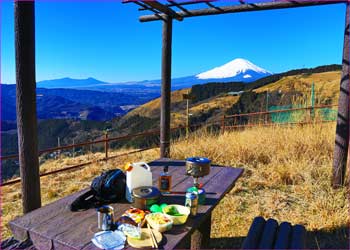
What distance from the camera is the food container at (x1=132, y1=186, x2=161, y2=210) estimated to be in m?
1.67

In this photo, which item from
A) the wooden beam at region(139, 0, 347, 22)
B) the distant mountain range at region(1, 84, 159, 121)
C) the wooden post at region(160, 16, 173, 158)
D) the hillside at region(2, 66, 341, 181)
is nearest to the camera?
the wooden beam at region(139, 0, 347, 22)

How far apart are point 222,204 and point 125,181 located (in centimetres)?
194

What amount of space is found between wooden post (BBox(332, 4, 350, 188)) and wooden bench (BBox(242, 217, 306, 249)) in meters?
2.16

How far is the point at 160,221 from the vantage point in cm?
145

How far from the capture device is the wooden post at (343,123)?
3469 millimetres

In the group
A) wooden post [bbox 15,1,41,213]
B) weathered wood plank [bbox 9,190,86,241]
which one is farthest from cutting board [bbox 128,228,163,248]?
wooden post [bbox 15,1,41,213]

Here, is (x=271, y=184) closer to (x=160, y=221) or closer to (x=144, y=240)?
(x=160, y=221)

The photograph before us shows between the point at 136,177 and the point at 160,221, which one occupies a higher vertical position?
the point at 136,177

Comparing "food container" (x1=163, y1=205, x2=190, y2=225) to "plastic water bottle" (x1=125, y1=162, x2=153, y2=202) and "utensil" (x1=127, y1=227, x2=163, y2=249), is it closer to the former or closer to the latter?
"utensil" (x1=127, y1=227, x2=163, y2=249)

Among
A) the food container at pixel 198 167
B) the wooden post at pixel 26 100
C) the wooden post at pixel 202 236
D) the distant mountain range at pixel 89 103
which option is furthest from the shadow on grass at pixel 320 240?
the distant mountain range at pixel 89 103

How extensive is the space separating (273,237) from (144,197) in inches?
34.6

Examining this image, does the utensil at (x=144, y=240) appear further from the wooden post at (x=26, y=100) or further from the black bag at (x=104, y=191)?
the wooden post at (x=26, y=100)

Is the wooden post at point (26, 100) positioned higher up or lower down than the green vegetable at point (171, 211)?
higher up

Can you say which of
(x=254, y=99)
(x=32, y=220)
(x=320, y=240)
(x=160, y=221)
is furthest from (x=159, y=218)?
(x=254, y=99)
